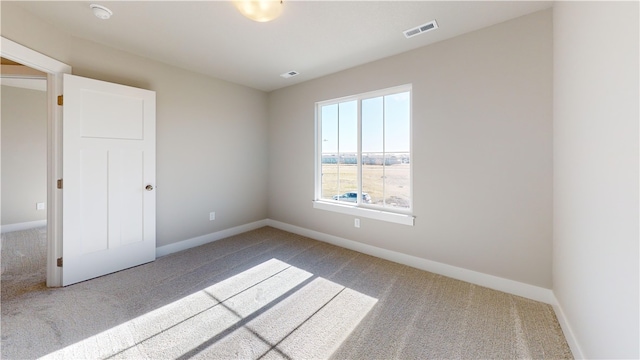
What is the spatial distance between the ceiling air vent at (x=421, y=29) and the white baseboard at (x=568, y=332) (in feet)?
8.85

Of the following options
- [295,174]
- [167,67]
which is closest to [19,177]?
[167,67]

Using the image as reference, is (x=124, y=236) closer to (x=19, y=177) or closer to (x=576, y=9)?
(x=19, y=177)

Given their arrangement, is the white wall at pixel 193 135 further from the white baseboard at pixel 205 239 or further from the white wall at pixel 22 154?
the white wall at pixel 22 154

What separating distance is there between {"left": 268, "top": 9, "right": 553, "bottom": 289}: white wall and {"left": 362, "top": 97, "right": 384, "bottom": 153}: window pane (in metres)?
0.22

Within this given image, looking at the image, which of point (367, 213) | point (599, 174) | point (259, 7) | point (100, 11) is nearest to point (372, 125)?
point (367, 213)

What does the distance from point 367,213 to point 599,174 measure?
2.25m

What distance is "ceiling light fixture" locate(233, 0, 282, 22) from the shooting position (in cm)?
173

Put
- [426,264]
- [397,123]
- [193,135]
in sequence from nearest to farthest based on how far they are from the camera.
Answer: [426,264] < [397,123] < [193,135]

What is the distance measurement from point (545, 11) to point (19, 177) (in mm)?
7952

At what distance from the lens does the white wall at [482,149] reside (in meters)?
2.16

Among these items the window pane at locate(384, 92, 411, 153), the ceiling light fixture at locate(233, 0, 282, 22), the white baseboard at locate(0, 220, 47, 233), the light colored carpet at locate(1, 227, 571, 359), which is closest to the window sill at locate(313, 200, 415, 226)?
the light colored carpet at locate(1, 227, 571, 359)

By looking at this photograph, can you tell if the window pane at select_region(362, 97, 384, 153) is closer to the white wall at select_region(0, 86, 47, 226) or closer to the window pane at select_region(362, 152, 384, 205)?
the window pane at select_region(362, 152, 384, 205)

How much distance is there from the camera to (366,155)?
344 centimetres

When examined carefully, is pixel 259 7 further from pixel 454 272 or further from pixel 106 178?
pixel 454 272
